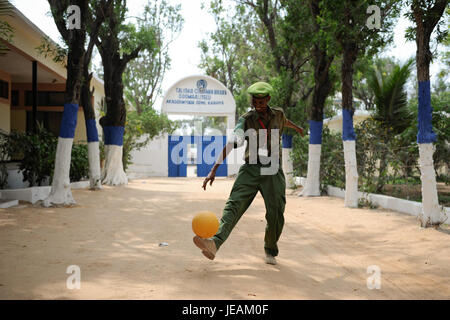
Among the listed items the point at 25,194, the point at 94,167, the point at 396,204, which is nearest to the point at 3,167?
the point at 25,194

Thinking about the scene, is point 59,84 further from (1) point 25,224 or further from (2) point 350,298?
(2) point 350,298

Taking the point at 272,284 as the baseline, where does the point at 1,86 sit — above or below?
above

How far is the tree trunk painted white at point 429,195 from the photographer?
6797mm

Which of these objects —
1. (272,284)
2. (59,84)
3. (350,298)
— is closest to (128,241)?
(272,284)

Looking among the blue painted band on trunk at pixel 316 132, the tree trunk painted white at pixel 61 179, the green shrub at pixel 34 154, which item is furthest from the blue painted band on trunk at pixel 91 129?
the blue painted band on trunk at pixel 316 132

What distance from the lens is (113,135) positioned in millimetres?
15727

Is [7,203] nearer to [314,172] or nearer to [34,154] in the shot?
[34,154]

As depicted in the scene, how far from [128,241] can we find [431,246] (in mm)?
4110

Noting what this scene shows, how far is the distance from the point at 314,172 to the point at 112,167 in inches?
303

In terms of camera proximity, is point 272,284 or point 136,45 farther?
point 136,45

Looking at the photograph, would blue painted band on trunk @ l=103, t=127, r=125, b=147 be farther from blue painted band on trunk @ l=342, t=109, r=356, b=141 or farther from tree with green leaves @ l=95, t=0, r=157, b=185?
blue painted band on trunk @ l=342, t=109, r=356, b=141

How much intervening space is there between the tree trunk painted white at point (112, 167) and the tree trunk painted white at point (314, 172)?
7291mm

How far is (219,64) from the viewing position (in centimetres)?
2759

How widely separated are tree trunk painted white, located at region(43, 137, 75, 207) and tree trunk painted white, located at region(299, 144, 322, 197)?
657cm
